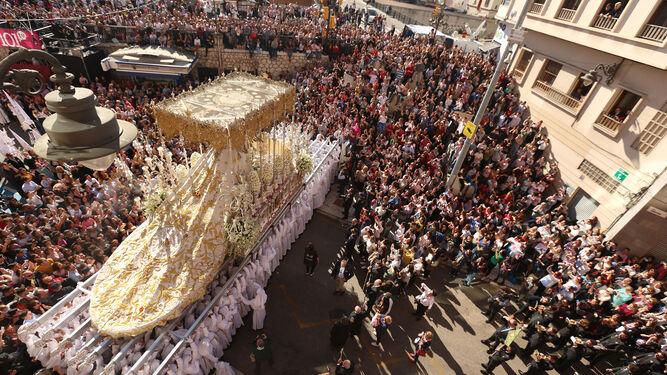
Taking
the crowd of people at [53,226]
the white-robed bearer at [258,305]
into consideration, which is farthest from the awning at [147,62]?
the white-robed bearer at [258,305]

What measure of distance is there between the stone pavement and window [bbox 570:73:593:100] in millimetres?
10093

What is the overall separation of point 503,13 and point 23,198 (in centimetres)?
2705

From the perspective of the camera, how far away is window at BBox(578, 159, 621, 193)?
40.1 feet

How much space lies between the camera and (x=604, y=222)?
477 inches

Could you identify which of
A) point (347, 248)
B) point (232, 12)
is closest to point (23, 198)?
point (347, 248)

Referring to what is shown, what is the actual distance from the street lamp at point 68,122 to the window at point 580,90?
1758 centimetres

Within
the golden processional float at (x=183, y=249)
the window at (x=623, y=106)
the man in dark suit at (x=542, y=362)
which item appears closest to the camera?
the golden processional float at (x=183, y=249)

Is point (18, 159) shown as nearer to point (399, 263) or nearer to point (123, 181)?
point (123, 181)

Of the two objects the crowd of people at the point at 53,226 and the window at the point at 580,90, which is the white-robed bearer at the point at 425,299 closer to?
the crowd of people at the point at 53,226

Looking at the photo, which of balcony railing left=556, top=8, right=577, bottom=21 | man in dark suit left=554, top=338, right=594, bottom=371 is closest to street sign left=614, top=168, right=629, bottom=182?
man in dark suit left=554, top=338, right=594, bottom=371

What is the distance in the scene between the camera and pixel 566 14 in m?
15.3

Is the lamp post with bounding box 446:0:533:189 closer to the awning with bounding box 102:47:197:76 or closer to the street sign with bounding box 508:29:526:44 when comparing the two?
the street sign with bounding box 508:29:526:44

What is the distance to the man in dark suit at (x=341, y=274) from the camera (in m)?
9.86

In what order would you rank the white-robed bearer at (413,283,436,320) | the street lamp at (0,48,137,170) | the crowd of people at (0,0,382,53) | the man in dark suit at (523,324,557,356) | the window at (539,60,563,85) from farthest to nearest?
the crowd of people at (0,0,382,53) < the window at (539,60,563,85) < the white-robed bearer at (413,283,436,320) < the man in dark suit at (523,324,557,356) < the street lamp at (0,48,137,170)
